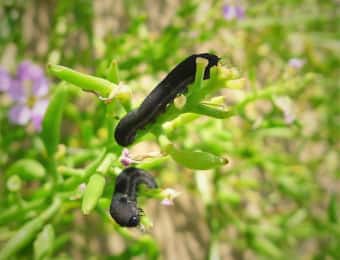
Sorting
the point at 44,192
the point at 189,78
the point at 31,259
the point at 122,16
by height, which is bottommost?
the point at 31,259

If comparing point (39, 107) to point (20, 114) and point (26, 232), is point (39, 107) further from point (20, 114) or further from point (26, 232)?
point (26, 232)

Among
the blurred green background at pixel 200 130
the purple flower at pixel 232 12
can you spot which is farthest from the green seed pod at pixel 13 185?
the purple flower at pixel 232 12

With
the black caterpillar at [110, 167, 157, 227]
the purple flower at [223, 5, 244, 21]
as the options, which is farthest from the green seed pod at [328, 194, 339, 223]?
the black caterpillar at [110, 167, 157, 227]

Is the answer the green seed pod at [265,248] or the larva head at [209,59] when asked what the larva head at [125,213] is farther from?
the green seed pod at [265,248]

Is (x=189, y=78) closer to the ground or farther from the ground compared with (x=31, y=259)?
farther from the ground

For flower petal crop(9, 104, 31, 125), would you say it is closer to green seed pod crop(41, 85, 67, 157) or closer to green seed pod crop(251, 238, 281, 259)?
green seed pod crop(41, 85, 67, 157)

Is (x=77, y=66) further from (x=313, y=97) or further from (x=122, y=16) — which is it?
(x=313, y=97)

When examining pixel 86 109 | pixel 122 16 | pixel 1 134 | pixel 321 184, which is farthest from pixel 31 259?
pixel 321 184
